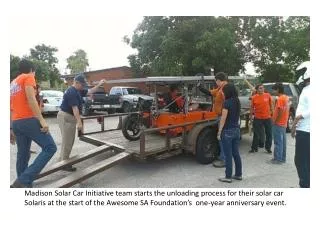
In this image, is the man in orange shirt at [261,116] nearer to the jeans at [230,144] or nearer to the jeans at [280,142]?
the jeans at [280,142]

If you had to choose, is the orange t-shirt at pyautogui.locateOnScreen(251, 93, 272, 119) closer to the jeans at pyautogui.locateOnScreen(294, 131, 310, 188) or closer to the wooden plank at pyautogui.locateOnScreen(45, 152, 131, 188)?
the jeans at pyautogui.locateOnScreen(294, 131, 310, 188)

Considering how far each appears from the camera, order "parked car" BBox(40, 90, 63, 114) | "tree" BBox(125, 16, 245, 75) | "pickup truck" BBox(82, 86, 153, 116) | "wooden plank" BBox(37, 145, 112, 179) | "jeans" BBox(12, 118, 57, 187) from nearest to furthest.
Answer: "jeans" BBox(12, 118, 57, 187) → "wooden plank" BBox(37, 145, 112, 179) → "parked car" BBox(40, 90, 63, 114) → "tree" BBox(125, 16, 245, 75) → "pickup truck" BBox(82, 86, 153, 116)

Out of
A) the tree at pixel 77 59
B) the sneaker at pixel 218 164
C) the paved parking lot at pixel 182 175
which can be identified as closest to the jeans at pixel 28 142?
the paved parking lot at pixel 182 175

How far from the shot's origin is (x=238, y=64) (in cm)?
1029

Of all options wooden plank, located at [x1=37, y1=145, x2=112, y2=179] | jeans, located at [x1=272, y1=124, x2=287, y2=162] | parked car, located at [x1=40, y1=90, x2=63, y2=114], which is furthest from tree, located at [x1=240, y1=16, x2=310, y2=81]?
parked car, located at [x1=40, y1=90, x2=63, y2=114]

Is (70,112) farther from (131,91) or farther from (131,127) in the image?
(131,91)

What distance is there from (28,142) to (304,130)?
10.8 feet

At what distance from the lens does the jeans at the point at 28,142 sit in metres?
3.63

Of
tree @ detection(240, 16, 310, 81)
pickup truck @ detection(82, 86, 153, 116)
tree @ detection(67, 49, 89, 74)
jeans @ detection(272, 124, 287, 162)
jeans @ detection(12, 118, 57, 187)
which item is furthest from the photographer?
pickup truck @ detection(82, 86, 153, 116)

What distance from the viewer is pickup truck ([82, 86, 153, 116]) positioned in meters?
12.1

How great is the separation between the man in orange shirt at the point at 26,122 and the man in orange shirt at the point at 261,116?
12.5 ft
